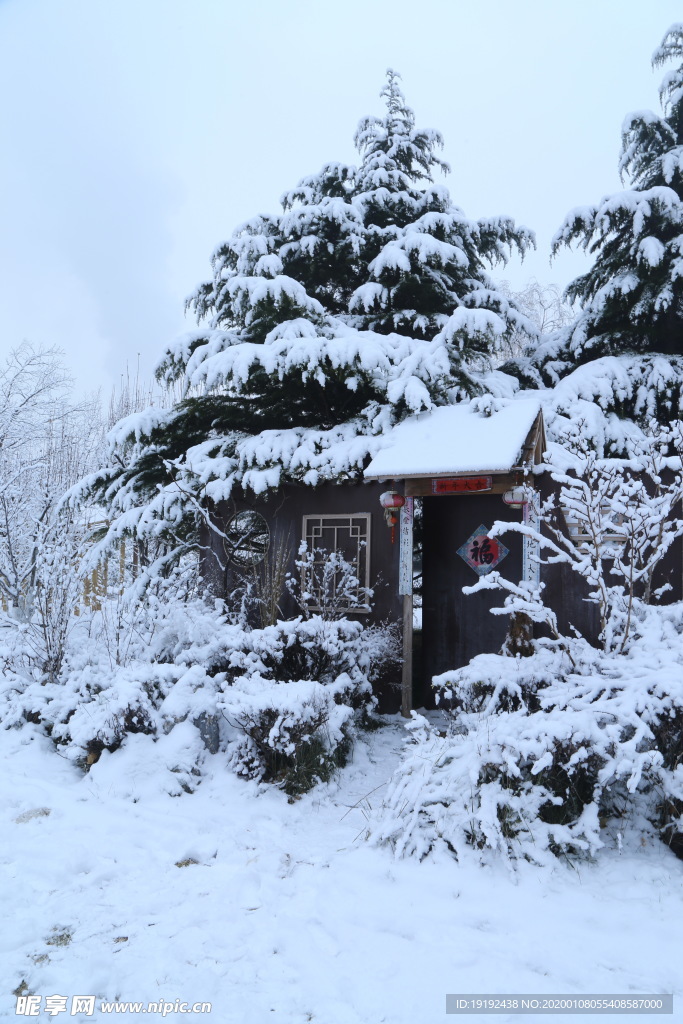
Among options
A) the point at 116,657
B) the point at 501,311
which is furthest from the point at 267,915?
the point at 501,311

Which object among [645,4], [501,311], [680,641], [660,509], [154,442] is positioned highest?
[645,4]

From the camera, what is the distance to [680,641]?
162 inches

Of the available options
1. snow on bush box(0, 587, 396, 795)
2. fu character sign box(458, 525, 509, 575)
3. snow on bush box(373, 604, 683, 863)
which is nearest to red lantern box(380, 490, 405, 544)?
snow on bush box(0, 587, 396, 795)

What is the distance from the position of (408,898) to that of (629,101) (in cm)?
1337

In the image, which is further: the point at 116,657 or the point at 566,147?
the point at 566,147

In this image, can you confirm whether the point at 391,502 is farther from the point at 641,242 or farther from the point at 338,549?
the point at 641,242

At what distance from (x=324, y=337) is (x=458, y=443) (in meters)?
3.15

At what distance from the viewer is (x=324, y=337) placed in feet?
28.3

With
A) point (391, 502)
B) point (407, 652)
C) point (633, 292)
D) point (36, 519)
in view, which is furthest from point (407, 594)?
point (36, 519)

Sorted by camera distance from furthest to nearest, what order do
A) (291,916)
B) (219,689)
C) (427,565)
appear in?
(427,565) → (219,689) → (291,916)

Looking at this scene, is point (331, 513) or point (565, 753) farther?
point (331, 513)

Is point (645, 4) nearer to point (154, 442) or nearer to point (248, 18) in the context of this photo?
point (248, 18)

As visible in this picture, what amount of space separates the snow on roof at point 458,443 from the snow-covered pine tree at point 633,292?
252 centimetres

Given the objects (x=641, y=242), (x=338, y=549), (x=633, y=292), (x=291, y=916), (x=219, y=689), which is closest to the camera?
(x=291, y=916)
